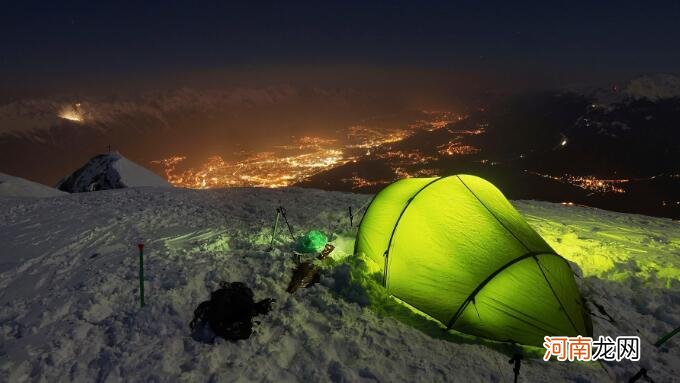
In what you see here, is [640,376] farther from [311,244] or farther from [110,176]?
[110,176]

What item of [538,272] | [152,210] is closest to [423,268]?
[538,272]

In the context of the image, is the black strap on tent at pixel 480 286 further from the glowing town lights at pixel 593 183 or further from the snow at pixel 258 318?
the glowing town lights at pixel 593 183

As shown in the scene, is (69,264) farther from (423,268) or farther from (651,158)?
(651,158)

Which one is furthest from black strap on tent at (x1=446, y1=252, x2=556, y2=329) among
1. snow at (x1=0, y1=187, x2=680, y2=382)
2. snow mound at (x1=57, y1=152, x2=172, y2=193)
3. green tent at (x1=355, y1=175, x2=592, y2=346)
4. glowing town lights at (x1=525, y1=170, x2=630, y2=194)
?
glowing town lights at (x1=525, y1=170, x2=630, y2=194)

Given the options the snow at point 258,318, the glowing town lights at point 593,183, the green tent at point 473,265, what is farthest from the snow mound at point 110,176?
the glowing town lights at point 593,183

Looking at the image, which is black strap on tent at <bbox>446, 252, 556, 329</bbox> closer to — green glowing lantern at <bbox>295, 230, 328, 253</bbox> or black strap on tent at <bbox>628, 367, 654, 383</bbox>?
black strap on tent at <bbox>628, 367, 654, 383</bbox>
